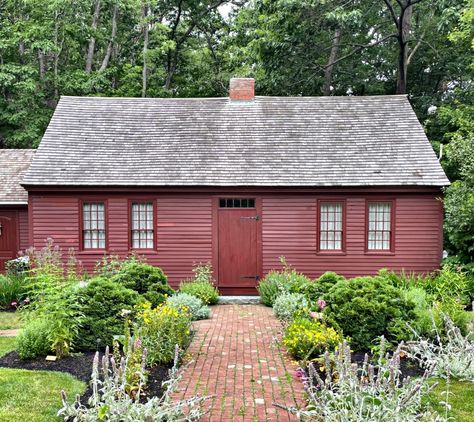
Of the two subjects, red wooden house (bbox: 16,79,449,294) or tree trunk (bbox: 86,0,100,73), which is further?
tree trunk (bbox: 86,0,100,73)

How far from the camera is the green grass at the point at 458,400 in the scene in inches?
193

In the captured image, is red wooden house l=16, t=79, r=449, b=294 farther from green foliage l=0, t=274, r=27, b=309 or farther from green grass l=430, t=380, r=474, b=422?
green grass l=430, t=380, r=474, b=422

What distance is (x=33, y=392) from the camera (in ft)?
17.3

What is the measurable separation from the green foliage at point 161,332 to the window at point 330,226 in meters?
7.09

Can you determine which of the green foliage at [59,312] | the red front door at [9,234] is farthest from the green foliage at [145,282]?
the red front door at [9,234]

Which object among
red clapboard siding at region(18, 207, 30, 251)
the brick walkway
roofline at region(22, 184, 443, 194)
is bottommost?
the brick walkway

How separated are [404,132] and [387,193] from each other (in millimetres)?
2683

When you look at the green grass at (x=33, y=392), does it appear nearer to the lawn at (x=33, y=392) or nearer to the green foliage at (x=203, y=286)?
the lawn at (x=33, y=392)

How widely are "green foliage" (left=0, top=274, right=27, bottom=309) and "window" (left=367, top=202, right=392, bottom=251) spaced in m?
9.55

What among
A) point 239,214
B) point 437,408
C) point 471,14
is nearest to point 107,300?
point 437,408

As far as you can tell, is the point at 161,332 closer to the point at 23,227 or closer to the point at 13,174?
the point at 23,227

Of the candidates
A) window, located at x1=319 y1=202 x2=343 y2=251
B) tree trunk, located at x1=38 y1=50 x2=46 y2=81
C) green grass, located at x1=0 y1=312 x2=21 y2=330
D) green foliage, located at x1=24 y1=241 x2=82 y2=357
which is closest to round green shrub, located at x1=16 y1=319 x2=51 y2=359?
green foliage, located at x1=24 y1=241 x2=82 y2=357

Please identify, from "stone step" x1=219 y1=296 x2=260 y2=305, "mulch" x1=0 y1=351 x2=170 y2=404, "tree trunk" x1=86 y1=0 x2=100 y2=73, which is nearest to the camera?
"mulch" x1=0 y1=351 x2=170 y2=404

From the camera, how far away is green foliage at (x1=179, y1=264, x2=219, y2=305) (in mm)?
11188
